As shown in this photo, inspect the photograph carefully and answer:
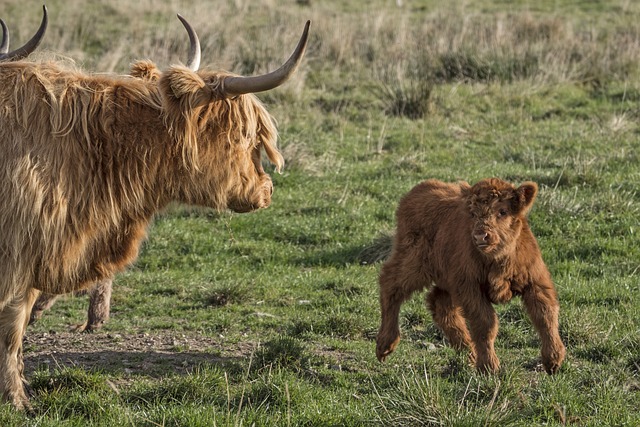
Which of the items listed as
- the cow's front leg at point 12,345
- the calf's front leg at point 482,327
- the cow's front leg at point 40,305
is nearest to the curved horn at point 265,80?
the cow's front leg at point 12,345

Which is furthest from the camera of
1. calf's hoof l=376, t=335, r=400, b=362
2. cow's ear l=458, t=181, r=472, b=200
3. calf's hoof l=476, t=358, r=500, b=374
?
calf's hoof l=376, t=335, r=400, b=362

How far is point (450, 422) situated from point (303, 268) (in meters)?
3.79

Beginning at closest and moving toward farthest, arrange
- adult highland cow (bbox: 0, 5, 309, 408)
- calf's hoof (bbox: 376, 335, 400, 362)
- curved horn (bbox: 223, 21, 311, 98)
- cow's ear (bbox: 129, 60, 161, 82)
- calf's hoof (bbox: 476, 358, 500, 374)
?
1. curved horn (bbox: 223, 21, 311, 98)
2. adult highland cow (bbox: 0, 5, 309, 408)
3. calf's hoof (bbox: 476, 358, 500, 374)
4. cow's ear (bbox: 129, 60, 161, 82)
5. calf's hoof (bbox: 376, 335, 400, 362)

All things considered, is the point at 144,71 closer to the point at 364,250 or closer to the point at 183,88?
the point at 183,88

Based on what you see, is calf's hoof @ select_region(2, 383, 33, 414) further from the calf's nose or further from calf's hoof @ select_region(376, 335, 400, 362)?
the calf's nose

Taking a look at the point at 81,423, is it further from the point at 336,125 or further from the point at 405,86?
the point at 405,86

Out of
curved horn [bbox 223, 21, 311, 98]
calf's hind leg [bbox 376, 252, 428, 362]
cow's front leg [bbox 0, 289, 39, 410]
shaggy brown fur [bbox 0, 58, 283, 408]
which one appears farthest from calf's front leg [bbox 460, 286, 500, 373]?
cow's front leg [bbox 0, 289, 39, 410]

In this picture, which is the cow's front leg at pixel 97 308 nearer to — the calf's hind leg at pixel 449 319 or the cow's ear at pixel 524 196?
the calf's hind leg at pixel 449 319

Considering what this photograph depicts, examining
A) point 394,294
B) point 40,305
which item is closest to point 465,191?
point 394,294

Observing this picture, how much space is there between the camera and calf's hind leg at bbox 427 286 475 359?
5.96 m

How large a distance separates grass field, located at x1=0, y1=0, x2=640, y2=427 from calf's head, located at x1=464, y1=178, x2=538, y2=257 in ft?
2.27

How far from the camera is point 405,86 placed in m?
12.4

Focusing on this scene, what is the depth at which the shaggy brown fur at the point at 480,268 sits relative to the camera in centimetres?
529

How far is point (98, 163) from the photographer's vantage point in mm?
5004
